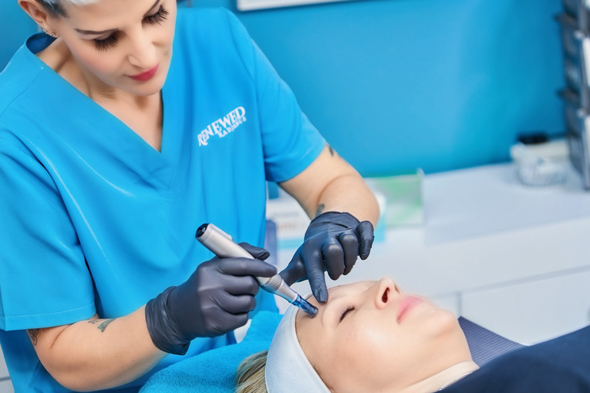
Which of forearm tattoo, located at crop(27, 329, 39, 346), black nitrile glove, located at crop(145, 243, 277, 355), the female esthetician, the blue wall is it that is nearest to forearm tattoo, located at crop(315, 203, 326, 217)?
the female esthetician

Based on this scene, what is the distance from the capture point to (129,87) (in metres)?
1.18

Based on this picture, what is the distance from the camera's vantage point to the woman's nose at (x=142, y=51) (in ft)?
3.61

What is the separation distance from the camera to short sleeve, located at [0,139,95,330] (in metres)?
1.14

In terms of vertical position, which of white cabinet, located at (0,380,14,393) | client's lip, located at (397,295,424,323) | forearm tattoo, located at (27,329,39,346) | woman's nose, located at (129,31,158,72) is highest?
woman's nose, located at (129,31,158,72)

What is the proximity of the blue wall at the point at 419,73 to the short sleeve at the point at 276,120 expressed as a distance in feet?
2.31

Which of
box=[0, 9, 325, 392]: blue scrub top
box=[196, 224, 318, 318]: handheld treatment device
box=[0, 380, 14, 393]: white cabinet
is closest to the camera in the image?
box=[196, 224, 318, 318]: handheld treatment device

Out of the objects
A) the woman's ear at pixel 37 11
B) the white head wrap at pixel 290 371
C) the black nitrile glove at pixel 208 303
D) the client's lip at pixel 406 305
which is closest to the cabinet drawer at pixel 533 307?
the client's lip at pixel 406 305

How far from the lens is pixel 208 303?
3.54ft

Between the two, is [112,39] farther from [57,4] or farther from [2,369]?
[2,369]

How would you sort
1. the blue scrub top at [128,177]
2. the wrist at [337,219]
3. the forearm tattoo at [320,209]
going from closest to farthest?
the blue scrub top at [128,177], the wrist at [337,219], the forearm tattoo at [320,209]

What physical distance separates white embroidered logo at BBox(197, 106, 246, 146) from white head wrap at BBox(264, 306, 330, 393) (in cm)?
40

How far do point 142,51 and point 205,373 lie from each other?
55cm

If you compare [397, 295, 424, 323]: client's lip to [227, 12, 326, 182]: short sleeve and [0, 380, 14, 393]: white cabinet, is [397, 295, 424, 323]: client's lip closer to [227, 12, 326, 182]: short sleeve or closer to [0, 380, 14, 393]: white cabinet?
[227, 12, 326, 182]: short sleeve

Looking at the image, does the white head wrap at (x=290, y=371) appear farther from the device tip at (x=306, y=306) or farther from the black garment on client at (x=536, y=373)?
the black garment on client at (x=536, y=373)
